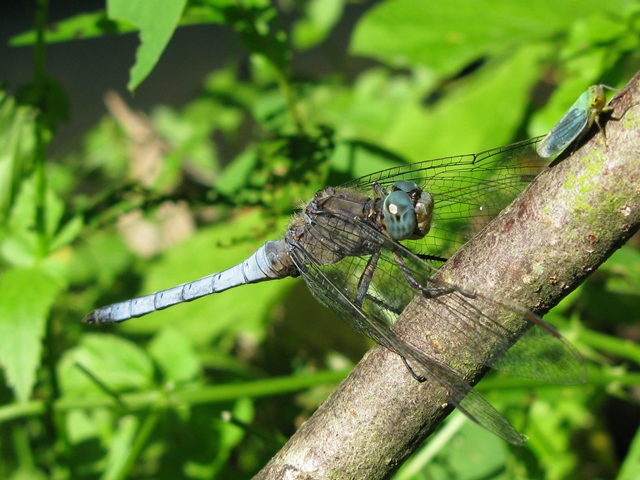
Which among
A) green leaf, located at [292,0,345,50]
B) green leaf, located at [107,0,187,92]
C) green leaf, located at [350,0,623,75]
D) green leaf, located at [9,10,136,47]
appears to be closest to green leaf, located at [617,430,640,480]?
green leaf, located at [350,0,623,75]

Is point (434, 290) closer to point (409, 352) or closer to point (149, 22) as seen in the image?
point (409, 352)

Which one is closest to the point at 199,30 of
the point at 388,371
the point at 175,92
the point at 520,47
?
the point at 175,92

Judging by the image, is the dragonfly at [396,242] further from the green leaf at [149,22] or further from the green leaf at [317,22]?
the green leaf at [317,22]

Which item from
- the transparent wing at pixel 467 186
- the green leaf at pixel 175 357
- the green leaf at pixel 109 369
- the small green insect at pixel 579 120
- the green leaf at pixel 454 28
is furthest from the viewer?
the green leaf at pixel 454 28

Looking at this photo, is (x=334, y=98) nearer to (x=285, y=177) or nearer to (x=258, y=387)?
(x=285, y=177)

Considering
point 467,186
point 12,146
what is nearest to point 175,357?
point 12,146

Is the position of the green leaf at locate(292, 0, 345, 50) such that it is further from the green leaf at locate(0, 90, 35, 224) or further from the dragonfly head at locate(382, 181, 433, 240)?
the dragonfly head at locate(382, 181, 433, 240)

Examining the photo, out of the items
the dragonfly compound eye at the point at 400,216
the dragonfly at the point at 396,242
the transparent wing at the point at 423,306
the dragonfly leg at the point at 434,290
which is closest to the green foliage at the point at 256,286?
the dragonfly at the point at 396,242
